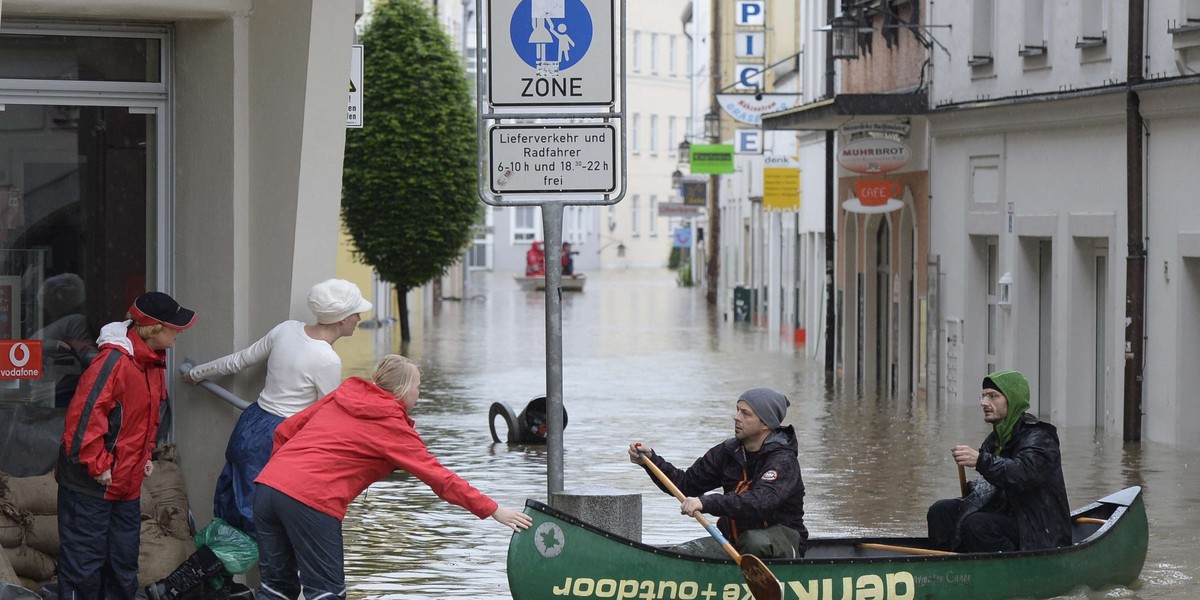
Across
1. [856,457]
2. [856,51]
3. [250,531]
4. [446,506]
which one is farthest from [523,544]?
[856,51]

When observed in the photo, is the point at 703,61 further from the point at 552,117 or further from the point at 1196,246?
the point at 552,117

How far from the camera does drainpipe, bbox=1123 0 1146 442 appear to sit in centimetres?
1883

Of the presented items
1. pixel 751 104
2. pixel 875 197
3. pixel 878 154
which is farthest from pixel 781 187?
pixel 878 154

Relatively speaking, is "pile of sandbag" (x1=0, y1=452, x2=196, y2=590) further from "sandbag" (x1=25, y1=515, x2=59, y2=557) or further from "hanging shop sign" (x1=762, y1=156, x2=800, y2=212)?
"hanging shop sign" (x1=762, y1=156, x2=800, y2=212)

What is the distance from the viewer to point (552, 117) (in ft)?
24.2

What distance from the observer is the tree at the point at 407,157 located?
3588cm

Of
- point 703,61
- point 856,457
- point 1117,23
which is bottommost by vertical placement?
point 856,457

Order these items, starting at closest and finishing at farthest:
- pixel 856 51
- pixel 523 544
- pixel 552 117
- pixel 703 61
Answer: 1. pixel 552 117
2. pixel 523 544
3. pixel 856 51
4. pixel 703 61

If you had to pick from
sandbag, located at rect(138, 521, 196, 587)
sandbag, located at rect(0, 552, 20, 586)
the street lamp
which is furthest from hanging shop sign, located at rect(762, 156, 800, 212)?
sandbag, located at rect(0, 552, 20, 586)

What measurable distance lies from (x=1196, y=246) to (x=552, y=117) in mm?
11951

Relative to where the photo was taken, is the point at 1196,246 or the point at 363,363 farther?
the point at 363,363

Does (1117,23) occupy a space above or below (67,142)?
above

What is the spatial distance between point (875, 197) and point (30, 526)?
1887 centimetres

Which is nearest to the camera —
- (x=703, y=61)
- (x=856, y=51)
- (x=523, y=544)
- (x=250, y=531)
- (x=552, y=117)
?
(x=552, y=117)
